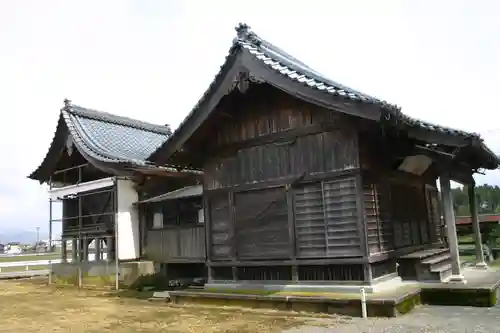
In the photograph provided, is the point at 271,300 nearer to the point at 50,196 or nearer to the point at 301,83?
the point at 301,83

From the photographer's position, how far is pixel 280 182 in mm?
10078

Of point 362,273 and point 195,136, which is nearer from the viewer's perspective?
point 362,273

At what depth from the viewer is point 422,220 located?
467 inches

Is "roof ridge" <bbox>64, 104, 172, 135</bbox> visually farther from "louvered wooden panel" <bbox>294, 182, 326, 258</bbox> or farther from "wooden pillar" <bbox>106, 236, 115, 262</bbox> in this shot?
"louvered wooden panel" <bbox>294, 182, 326, 258</bbox>

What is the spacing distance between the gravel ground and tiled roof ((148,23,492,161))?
10.6ft

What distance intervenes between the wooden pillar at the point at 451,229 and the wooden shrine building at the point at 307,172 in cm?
2

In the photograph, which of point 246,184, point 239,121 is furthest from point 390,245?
point 239,121

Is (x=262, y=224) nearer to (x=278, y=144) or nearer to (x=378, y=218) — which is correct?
(x=278, y=144)

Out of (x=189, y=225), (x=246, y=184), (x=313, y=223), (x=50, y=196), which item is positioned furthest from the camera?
(x=50, y=196)

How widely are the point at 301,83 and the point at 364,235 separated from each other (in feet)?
11.0

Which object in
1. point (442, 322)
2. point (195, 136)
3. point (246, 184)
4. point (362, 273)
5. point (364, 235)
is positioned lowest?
point (442, 322)

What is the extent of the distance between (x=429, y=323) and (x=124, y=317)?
20.5ft

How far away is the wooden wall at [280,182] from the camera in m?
9.30

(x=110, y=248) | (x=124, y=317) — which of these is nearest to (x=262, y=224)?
(x=124, y=317)
